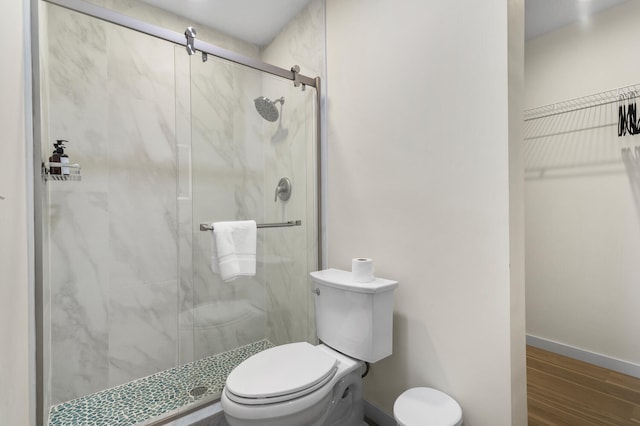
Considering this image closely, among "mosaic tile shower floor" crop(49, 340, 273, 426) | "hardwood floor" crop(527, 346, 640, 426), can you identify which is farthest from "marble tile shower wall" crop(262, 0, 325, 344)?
"hardwood floor" crop(527, 346, 640, 426)

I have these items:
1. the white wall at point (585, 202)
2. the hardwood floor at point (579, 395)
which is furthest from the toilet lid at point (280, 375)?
the white wall at point (585, 202)

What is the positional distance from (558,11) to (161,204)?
3.05m

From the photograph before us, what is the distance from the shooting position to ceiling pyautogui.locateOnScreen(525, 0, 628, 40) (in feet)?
6.48

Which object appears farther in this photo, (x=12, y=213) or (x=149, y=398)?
(x=149, y=398)

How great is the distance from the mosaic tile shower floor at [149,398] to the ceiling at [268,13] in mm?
2278

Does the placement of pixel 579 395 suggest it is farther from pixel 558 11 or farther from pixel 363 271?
pixel 558 11

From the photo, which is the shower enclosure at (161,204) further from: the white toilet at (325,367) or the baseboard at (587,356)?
the baseboard at (587,356)

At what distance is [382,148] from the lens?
159cm

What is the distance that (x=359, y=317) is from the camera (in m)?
1.40

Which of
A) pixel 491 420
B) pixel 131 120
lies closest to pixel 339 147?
pixel 131 120

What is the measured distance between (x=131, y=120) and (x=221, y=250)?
1.14 metres

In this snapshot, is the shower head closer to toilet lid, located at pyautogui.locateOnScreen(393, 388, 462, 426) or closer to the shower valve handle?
the shower valve handle

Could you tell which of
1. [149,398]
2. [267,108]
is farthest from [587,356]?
[149,398]

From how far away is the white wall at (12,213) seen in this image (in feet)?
2.06
